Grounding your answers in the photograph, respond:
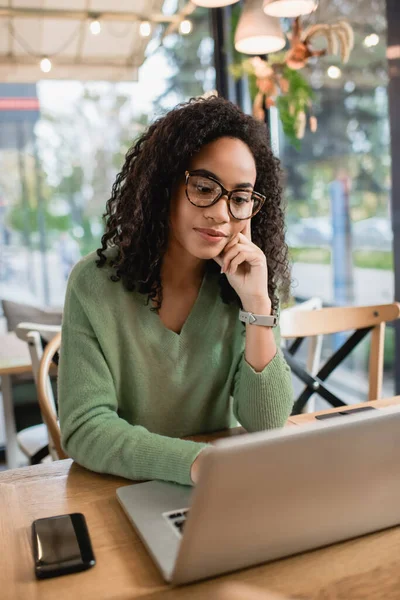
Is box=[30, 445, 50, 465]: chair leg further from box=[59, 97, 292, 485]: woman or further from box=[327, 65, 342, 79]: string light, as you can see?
box=[327, 65, 342, 79]: string light

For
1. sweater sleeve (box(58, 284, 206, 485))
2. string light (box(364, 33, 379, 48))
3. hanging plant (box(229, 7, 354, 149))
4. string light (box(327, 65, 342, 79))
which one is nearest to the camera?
sweater sleeve (box(58, 284, 206, 485))

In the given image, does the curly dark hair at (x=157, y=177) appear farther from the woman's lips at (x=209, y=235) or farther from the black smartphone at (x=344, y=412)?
the black smartphone at (x=344, y=412)

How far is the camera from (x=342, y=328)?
182 centimetres

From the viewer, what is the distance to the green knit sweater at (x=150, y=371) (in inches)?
41.6

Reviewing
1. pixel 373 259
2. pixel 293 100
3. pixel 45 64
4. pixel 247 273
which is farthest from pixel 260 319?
pixel 45 64

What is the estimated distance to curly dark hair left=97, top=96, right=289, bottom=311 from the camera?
1.17 metres

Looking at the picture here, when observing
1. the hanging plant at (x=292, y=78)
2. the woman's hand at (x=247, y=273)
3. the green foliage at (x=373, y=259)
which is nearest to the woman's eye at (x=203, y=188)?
the woman's hand at (x=247, y=273)

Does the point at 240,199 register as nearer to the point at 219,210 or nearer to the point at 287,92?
the point at 219,210

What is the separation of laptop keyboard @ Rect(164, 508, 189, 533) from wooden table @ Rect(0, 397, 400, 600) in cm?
5

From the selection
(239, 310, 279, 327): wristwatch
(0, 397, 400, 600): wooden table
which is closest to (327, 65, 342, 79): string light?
(239, 310, 279, 327): wristwatch

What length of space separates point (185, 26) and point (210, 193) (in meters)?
2.97

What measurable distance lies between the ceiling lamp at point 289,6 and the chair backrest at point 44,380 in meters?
1.08

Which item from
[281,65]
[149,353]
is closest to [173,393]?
[149,353]

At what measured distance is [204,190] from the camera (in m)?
1.14
